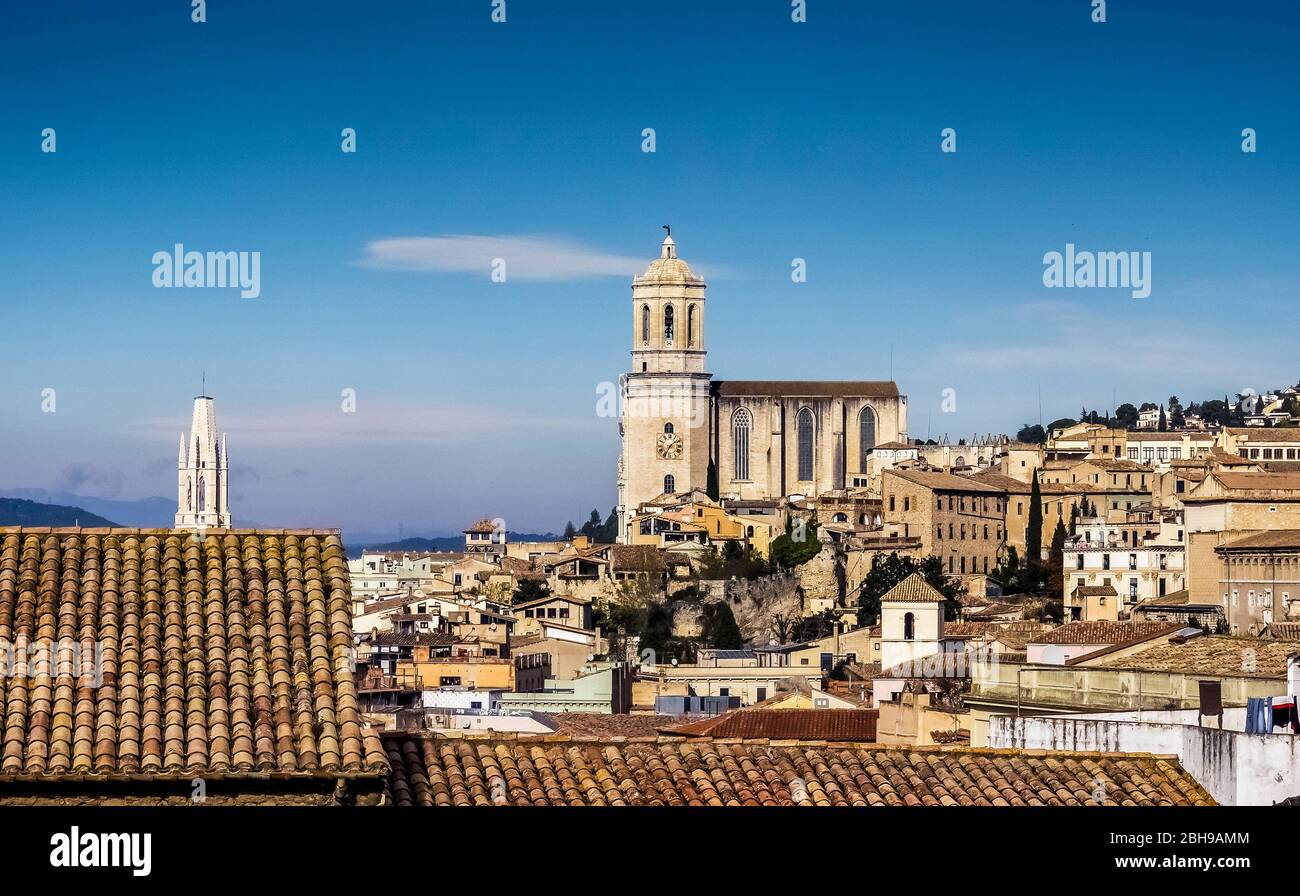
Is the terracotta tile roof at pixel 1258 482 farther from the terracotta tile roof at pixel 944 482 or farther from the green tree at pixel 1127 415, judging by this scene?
the green tree at pixel 1127 415

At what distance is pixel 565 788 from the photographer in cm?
1060

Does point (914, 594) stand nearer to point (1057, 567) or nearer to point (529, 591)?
point (1057, 567)

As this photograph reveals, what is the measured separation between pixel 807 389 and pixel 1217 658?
81179mm

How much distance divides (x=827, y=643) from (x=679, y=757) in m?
49.2

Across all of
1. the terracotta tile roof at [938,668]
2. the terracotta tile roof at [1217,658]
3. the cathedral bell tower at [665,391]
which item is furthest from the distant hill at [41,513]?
the terracotta tile roof at [1217,658]

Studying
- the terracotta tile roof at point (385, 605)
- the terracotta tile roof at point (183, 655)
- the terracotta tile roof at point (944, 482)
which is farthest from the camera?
the terracotta tile roof at point (944, 482)

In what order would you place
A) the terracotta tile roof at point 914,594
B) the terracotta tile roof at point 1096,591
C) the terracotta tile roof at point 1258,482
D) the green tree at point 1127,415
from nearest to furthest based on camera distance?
1. the terracotta tile roof at point 914,594
2. the terracotta tile roof at point 1096,591
3. the terracotta tile roof at point 1258,482
4. the green tree at point 1127,415

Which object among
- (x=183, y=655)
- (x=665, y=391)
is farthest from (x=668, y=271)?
(x=183, y=655)

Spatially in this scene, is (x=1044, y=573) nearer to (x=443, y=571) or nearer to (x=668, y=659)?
(x=668, y=659)

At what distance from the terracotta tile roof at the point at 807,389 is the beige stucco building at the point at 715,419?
0.04m

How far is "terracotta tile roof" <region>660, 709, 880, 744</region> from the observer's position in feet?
85.8

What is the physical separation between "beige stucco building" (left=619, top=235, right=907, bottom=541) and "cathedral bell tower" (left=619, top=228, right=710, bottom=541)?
43mm

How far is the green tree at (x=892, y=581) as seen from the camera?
66.4 m
